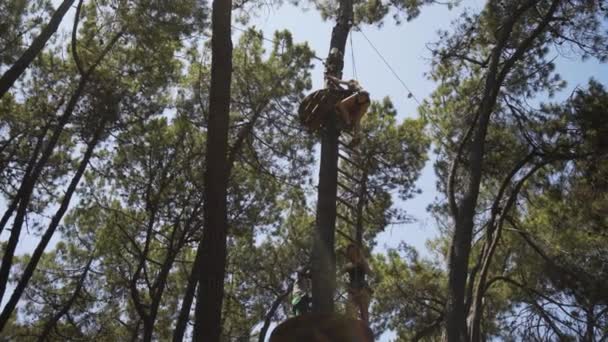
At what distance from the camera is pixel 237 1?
7711mm

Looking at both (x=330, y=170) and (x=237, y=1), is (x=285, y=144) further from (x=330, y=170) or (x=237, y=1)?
(x=330, y=170)

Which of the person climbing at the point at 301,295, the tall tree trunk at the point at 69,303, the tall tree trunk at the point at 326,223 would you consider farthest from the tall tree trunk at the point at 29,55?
the tall tree trunk at the point at 69,303

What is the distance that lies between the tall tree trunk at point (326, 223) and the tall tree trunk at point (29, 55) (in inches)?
113

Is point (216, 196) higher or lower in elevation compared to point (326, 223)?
lower

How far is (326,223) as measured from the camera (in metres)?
5.26

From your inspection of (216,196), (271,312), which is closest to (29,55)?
(216,196)

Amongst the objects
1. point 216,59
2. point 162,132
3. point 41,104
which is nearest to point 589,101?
point 216,59

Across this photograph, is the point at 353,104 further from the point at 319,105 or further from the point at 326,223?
the point at 326,223

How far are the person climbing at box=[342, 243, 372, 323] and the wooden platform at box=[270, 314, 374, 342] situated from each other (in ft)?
5.70

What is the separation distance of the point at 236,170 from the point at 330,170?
5.57m

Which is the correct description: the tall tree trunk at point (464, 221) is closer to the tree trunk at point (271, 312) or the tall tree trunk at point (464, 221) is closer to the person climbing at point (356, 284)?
the person climbing at point (356, 284)

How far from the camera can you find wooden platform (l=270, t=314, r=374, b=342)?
4148mm

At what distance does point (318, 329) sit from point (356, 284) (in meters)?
1.93

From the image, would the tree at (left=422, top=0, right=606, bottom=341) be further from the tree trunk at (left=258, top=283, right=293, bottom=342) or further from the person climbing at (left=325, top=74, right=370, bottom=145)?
the tree trunk at (left=258, top=283, right=293, bottom=342)
